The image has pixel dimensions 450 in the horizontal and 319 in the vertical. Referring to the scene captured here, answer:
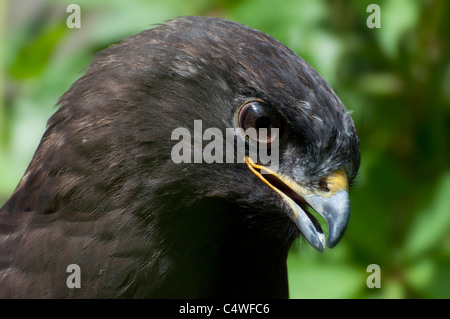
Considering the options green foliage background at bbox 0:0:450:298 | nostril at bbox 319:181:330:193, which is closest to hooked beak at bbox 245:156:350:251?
nostril at bbox 319:181:330:193

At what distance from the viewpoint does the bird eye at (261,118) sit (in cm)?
238

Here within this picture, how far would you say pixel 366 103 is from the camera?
13.4 feet

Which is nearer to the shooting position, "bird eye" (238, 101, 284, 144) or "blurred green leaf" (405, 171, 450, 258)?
"bird eye" (238, 101, 284, 144)

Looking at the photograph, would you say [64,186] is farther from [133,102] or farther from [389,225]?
[389,225]

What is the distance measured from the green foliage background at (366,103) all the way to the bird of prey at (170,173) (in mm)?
1120

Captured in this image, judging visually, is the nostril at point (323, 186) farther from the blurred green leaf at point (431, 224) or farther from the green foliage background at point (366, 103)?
the blurred green leaf at point (431, 224)

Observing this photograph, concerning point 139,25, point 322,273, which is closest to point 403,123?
point 322,273

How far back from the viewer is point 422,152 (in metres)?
4.11

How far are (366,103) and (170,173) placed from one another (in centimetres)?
189

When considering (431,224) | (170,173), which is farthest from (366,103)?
(170,173)

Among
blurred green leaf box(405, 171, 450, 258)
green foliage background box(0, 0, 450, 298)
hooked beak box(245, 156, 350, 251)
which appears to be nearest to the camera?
hooked beak box(245, 156, 350, 251)

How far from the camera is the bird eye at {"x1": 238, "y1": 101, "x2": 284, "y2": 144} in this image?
2385 mm

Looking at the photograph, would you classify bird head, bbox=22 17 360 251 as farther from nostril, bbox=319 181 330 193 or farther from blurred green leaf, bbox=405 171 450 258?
blurred green leaf, bbox=405 171 450 258

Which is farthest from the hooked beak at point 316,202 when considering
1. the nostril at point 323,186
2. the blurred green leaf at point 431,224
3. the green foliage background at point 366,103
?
the blurred green leaf at point 431,224
